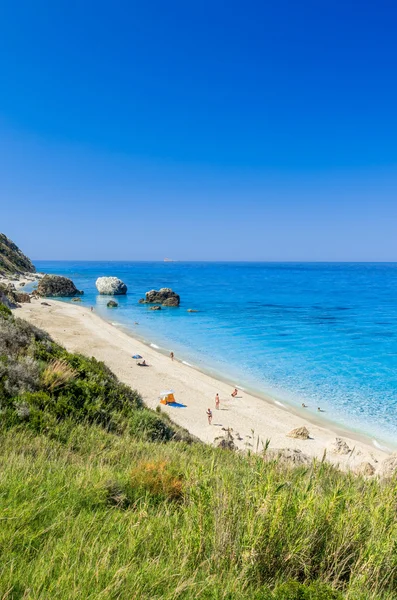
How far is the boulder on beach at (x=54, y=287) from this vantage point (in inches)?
3022

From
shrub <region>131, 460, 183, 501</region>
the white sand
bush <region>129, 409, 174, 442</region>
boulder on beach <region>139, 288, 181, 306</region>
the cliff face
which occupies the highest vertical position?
the cliff face

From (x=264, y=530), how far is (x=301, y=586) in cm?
43

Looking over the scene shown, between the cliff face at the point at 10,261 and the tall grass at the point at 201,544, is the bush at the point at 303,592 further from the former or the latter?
the cliff face at the point at 10,261

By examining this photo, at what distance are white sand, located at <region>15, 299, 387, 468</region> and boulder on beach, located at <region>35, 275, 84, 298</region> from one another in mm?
36152

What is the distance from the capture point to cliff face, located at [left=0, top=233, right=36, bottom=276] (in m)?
102

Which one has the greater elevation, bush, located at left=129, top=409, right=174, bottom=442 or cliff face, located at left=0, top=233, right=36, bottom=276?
cliff face, located at left=0, top=233, right=36, bottom=276

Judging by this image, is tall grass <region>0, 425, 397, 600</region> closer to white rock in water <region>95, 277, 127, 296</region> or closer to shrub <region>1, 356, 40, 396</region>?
shrub <region>1, 356, 40, 396</region>

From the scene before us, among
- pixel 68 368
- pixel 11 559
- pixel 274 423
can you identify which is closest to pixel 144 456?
pixel 11 559

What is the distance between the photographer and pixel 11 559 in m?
2.69

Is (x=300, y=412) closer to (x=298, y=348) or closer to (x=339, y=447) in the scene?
(x=339, y=447)

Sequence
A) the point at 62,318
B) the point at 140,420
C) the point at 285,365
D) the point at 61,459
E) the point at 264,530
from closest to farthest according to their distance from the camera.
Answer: the point at 264,530 < the point at 61,459 < the point at 140,420 < the point at 285,365 < the point at 62,318

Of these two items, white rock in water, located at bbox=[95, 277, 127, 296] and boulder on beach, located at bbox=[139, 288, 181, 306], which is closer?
boulder on beach, located at bbox=[139, 288, 181, 306]

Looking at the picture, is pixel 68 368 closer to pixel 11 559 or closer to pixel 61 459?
pixel 61 459

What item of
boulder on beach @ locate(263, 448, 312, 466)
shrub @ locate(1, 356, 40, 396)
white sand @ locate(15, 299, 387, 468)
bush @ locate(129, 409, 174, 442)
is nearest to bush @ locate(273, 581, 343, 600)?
boulder on beach @ locate(263, 448, 312, 466)
